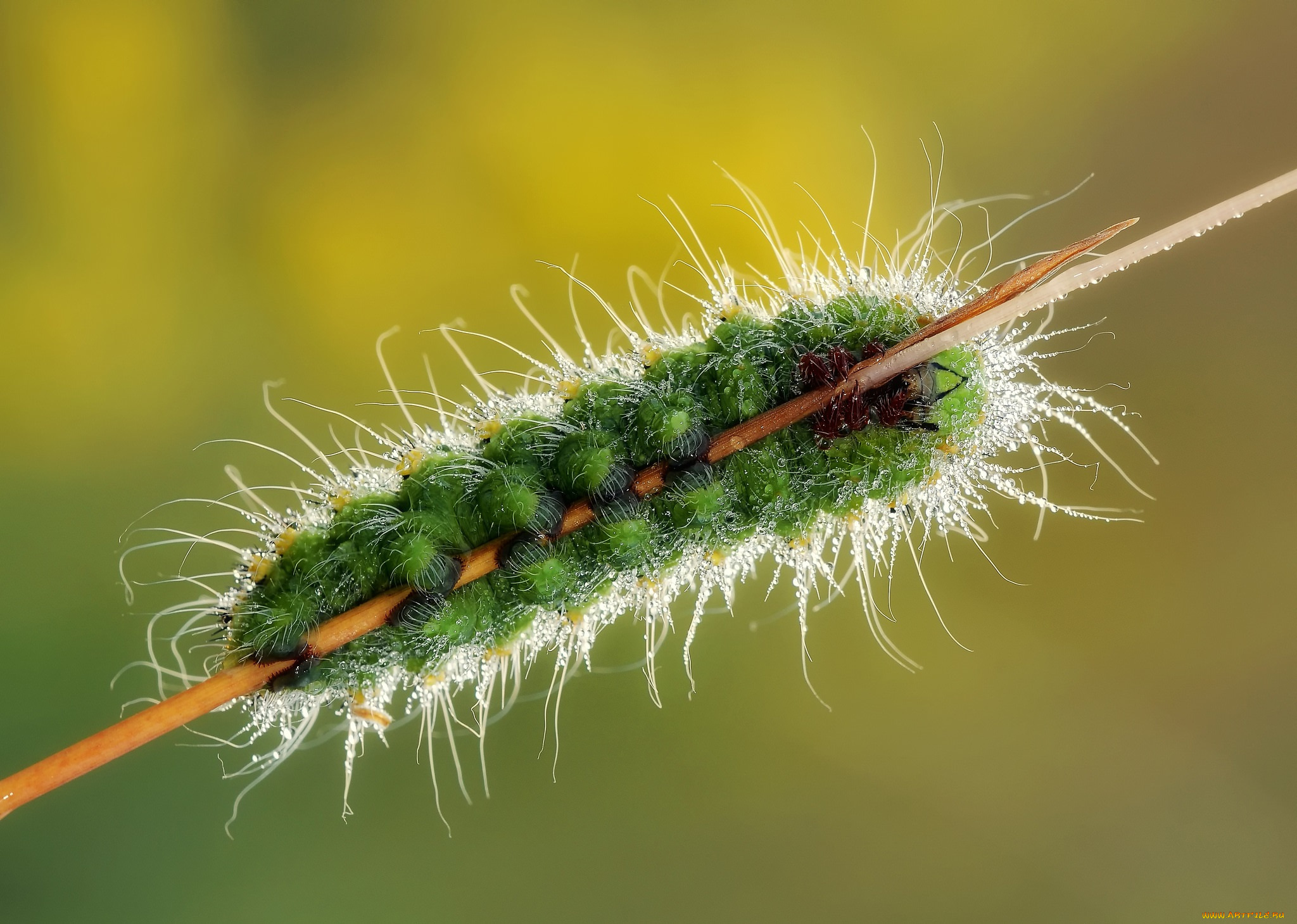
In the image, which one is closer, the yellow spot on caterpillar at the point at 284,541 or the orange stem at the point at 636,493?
the orange stem at the point at 636,493

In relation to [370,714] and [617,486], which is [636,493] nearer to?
[617,486]

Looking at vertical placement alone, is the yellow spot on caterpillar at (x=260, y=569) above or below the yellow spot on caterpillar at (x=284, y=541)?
below

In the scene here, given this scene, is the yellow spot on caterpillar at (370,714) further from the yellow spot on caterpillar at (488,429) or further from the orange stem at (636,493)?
the yellow spot on caterpillar at (488,429)

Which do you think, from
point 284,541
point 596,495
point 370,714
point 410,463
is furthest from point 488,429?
point 370,714

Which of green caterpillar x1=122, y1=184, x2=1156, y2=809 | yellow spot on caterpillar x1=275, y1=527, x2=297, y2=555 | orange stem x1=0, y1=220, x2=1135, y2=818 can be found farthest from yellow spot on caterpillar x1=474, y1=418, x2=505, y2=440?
yellow spot on caterpillar x1=275, y1=527, x2=297, y2=555

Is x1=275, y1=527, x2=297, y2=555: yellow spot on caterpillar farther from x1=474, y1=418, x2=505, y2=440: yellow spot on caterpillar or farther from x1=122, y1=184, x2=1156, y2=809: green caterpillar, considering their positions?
x1=474, y1=418, x2=505, y2=440: yellow spot on caterpillar

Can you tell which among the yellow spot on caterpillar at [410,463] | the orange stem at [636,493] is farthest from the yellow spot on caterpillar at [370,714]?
the yellow spot on caterpillar at [410,463]

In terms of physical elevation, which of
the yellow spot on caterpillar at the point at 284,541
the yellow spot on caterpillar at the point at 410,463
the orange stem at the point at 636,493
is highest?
the yellow spot on caterpillar at the point at 410,463
